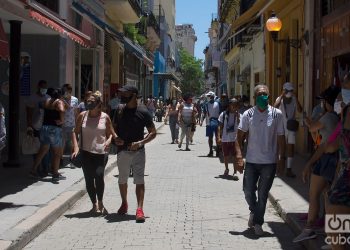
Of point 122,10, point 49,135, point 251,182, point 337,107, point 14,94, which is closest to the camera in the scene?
point 337,107

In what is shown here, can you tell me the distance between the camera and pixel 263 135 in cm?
728

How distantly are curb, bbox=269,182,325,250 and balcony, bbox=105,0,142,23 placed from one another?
14014 millimetres

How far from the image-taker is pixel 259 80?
26.5 metres

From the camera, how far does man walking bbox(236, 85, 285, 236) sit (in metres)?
7.28

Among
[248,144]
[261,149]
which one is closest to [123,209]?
[248,144]

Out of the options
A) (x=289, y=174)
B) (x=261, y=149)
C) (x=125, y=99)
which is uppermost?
(x=125, y=99)

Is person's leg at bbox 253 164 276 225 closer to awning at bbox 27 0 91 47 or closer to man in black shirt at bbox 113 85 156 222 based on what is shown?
man in black shirt at bbox 113 85 156 222

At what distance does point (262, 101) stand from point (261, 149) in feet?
1.88

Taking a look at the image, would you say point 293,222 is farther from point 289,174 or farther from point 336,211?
point 289,174

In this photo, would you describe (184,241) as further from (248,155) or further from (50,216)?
(50,216)

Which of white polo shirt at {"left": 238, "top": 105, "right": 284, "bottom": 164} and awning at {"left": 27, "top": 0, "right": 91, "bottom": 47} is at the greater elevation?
awning at {"left": 27, "top": 0, "right": 91, "bottom": 47}

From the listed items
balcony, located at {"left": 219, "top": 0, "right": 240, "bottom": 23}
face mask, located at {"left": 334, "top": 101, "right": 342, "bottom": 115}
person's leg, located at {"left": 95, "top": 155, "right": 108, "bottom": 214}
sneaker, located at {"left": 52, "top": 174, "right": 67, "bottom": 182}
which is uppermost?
balcony, located at {"left": 219, "top": 0, "right": 240, "bottom": 23}

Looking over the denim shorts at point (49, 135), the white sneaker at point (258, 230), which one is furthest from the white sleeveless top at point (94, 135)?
the denim shorts at point (49, 135)

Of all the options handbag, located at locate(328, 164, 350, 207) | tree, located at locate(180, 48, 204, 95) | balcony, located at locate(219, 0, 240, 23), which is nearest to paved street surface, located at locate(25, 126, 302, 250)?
handbag, located at locate(328, 164, 350, 207)
